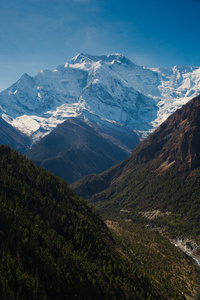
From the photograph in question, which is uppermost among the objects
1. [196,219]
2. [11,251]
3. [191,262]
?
[196,219]

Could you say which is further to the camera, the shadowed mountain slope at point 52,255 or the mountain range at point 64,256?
the mountain range at point 64,256

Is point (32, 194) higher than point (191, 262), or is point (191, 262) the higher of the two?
point (191, 262)

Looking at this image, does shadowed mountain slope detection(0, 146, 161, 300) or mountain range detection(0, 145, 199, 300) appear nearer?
shadowed mountain slope detection(0, 146, 161, 300)

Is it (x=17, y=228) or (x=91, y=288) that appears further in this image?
(x=17, y=228)

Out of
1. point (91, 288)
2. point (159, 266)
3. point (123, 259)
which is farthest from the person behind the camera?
point (159, 266)

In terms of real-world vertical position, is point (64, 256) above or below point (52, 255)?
above

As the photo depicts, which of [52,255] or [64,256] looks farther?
[64,256]

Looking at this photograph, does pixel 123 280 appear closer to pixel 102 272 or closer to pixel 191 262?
pixel 102 272

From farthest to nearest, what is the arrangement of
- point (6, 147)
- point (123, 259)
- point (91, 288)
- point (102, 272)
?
point (6, 147)
point (123, 259)
point (102, 272)
point (91, 288)

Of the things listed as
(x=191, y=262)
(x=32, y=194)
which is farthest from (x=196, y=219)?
(x=32, y=194)

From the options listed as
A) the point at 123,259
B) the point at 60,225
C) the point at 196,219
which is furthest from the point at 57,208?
the point at 196,219

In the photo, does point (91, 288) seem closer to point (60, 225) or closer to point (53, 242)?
point (53, 242)
